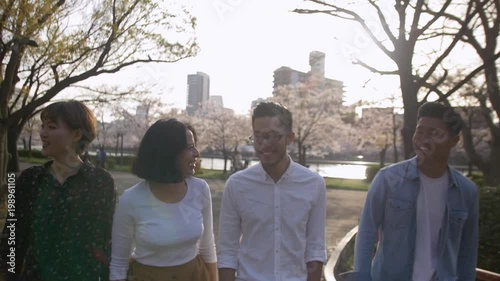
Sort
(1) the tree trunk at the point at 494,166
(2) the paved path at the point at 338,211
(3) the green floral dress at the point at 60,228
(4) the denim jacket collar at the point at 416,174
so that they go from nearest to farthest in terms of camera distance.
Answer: (3) the green floral dress at the point at 60,228 < (4) the denim jacket collar at the point at 416,174 < (1) the tree trunk at the point at 494,166 < (2) the paved path at the point at 338,211

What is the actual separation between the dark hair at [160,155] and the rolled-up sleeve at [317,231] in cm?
70

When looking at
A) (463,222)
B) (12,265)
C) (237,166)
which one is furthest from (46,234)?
(237,166)

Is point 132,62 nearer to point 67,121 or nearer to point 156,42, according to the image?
point 156,42

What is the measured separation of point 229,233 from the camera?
238 cm

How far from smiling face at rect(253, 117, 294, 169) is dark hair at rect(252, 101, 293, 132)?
22 mm

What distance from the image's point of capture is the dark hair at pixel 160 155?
2.26m

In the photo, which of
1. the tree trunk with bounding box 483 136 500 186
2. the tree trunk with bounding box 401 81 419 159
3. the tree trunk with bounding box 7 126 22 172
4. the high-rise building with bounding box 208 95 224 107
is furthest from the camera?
the high-rise building with bounding box 208 95 224 107

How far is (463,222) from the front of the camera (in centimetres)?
243

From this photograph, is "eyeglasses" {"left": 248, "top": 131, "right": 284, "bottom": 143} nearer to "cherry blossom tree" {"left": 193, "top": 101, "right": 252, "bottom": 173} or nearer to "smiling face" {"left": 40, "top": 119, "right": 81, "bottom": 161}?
"smiling face" {"left": 40, "top": 119, "right": 81, "bottom": 161}

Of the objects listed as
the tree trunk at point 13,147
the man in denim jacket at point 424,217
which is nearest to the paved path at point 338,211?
the tree trunk at point 13,147

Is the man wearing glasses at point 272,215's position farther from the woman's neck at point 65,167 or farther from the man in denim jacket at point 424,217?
the woman's neck at point 65,167

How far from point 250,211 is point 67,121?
39.5 inches

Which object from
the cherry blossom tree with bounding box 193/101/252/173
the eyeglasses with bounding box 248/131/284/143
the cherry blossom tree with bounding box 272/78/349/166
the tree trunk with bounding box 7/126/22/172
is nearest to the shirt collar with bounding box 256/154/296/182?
Result: the eyeglasses with bounding box 248/131/284/143

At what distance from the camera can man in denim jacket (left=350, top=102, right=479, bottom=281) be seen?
2.40 m
